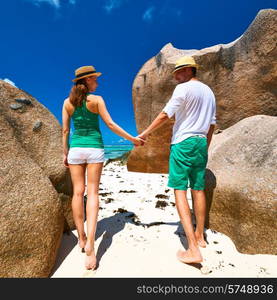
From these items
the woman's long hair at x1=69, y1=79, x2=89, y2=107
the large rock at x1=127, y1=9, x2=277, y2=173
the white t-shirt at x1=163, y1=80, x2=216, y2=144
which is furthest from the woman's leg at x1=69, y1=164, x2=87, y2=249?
the large rock at x1=127, y1=9, x2=277, y2=173

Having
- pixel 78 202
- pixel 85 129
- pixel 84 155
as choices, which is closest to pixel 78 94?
pixel 85 129

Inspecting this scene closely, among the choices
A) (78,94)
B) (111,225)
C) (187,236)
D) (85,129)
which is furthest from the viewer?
(111,225)

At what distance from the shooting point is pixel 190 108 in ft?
10.3

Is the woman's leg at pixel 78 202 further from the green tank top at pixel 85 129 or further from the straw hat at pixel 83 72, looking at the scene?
the straw hat at pixel 83 72

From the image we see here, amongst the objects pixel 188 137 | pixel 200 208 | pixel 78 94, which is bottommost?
pixel 200 208

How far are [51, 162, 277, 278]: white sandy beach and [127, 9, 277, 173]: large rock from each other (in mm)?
3707

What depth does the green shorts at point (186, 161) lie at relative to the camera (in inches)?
123

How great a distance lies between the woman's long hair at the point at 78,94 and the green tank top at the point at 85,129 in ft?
0.23

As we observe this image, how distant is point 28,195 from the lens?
277cm

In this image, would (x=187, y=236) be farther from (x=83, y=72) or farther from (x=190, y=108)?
(x=83, y=72)

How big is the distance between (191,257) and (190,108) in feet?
6.72

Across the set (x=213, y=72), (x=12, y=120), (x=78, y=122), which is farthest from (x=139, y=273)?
(x=213, y=72)

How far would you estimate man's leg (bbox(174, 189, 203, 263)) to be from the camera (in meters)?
2.82

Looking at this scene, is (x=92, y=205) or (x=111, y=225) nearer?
(x=92, y=205)
